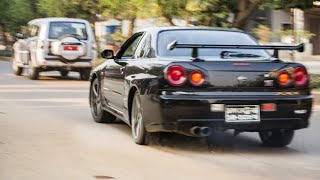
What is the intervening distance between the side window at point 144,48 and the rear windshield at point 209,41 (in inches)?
7.4

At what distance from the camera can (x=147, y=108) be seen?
7.57m

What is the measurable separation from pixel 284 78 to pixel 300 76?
0.23m

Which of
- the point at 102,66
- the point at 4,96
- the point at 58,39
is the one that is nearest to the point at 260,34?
the point at 58,39

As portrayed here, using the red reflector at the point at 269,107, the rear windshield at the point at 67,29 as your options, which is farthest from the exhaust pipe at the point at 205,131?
the rear windshield at the point at 67,29

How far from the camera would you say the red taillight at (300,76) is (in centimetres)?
757

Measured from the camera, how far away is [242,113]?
7332mm

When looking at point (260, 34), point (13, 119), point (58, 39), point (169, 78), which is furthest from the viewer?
point (260, 34)

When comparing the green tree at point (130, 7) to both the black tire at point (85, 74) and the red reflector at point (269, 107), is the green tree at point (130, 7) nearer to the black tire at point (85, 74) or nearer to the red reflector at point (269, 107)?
the black tire at point (85, 74)

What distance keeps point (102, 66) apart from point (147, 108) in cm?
268

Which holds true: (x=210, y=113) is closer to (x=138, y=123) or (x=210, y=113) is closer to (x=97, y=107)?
(x=138, y=123)

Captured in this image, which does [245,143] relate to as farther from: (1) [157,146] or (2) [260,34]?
(2) [260,34]

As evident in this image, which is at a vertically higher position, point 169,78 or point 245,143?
point 169,78

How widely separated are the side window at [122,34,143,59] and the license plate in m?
2.20

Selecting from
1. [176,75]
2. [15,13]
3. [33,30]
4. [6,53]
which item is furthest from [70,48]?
[6,53]
